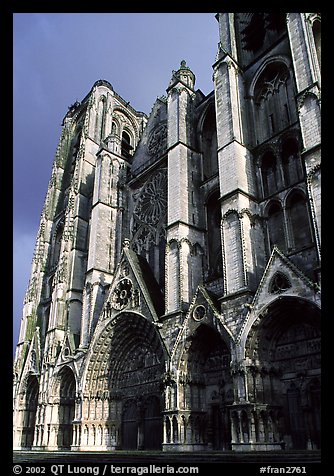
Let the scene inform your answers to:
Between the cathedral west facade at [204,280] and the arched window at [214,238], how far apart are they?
6 centimetres

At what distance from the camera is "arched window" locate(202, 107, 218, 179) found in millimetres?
19000

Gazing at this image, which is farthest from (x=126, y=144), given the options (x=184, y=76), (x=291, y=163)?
(x=291, y=163)

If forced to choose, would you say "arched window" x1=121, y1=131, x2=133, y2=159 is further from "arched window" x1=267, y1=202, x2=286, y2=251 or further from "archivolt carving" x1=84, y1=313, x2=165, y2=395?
"arched window" x1=267, y1=202, x2=286, y2=251

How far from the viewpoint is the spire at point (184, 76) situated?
2062 cm

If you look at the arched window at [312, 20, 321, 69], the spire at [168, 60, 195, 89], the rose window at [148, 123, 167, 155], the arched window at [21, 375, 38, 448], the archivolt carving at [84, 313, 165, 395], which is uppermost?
the spire at [168, 60, 195, 89]

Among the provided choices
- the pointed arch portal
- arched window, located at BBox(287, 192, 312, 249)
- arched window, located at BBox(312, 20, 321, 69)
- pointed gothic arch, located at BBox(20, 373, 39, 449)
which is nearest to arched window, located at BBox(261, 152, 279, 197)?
arched window, located at BBox(287, 192, 312, 249)

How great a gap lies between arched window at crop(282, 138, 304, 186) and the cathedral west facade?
0.05 meters

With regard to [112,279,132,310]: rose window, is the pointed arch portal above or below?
below

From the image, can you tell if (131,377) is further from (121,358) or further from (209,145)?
(209,145)

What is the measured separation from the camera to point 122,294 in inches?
723

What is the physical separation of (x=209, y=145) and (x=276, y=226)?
673cm

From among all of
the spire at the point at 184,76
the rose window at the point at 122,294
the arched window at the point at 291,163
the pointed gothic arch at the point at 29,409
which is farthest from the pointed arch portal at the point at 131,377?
the spire at the point at 184,76

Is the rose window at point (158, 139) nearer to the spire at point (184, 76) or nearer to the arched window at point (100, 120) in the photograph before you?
the spire at point (184, 76)

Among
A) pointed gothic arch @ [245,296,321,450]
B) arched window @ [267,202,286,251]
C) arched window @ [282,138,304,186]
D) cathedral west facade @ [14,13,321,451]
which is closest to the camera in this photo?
pointed gothic arch @ [245,296,321,450]
